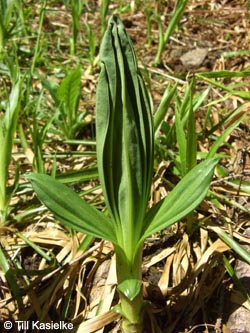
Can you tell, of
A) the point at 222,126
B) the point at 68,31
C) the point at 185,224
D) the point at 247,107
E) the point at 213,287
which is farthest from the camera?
the point at 68,31

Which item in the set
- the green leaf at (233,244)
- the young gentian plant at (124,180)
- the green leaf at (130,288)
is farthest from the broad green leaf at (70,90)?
the green leaf at (130,288)

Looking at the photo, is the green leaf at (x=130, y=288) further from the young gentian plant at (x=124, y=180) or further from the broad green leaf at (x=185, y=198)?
the broad green leaf at (x=185, y=198)

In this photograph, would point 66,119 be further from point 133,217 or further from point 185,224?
point 133,217

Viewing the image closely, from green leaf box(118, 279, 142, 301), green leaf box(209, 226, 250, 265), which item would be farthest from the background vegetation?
green leaf box(118, 279, 142, 301)

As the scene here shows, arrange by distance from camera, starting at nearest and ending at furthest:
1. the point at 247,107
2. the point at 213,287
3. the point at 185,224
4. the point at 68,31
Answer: the point at 213,287
the point at 185,224
the point at 247,107
the point at 68,31

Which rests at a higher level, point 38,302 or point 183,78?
point 183,78

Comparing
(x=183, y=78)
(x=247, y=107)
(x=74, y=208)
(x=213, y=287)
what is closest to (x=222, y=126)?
(x=247, y=107)

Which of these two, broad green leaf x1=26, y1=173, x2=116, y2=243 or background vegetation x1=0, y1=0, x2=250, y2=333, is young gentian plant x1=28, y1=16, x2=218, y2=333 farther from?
background vegetation x1=0, y1=0, x2=250, y2=333
